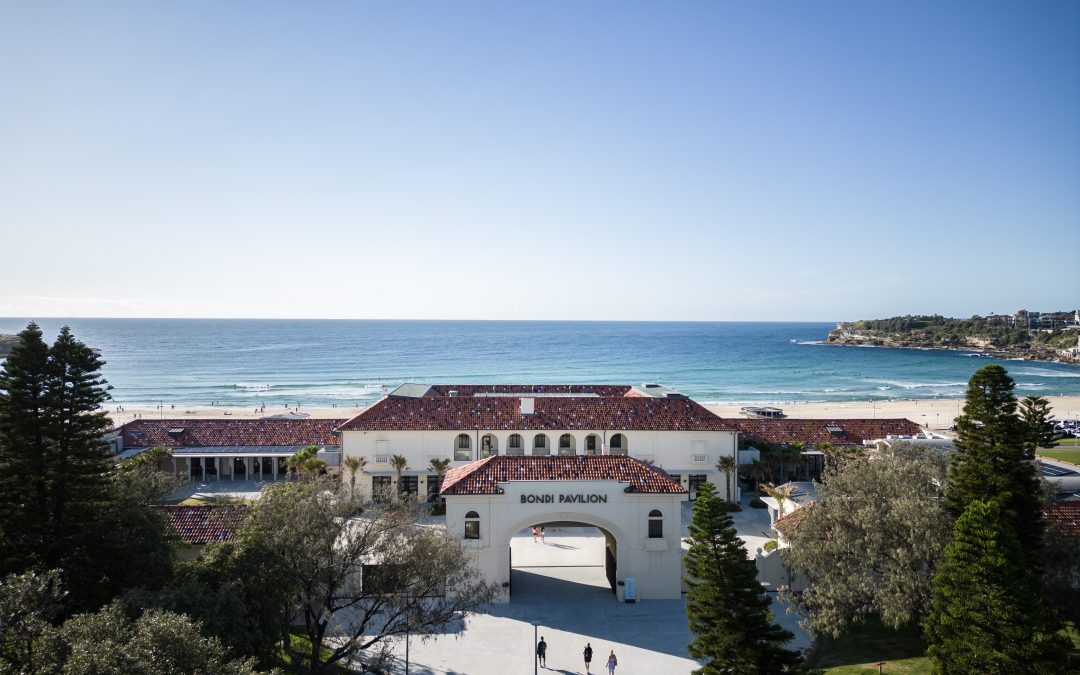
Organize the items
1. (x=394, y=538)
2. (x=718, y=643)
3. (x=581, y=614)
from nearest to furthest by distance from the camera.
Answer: (x=718, y=643), (x=394, y=538), (x=581, y=614)

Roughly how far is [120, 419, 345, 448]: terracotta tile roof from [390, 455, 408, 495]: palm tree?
7.87m

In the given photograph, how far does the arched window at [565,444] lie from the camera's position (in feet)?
131

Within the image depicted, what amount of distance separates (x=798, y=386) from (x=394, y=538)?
310 ft

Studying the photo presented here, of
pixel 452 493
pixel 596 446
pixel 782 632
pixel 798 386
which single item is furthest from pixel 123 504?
pixel 798 386

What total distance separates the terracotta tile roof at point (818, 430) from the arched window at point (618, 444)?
8.84 meters

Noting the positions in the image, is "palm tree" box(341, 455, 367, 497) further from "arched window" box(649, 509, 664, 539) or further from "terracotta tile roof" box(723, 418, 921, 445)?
"terracotta tile roof" box(723, 418, 921, 445)

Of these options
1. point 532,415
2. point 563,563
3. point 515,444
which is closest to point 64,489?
point 563,563

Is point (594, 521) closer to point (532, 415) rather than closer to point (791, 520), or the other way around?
point (791, 520)

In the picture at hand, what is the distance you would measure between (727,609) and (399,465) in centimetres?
2466

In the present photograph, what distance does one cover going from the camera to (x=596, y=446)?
1587 inches

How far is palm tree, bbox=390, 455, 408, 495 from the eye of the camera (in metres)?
38.3

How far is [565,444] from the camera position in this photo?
40.1m

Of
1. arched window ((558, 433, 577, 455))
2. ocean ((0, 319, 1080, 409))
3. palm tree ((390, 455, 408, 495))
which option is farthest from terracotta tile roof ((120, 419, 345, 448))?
ocean ((0, 319, 1080, 409))

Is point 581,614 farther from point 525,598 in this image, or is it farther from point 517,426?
point 517,426
